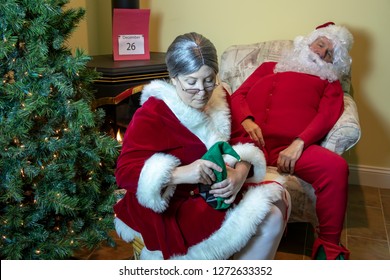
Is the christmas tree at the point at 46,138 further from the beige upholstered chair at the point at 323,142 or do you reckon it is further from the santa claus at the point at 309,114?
the beige upholstered chair at the point at 323,142

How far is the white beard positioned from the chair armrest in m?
0.28

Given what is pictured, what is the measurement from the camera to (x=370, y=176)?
282cm

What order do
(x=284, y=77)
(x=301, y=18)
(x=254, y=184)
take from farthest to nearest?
(x=301, y=18) → (x=284, y=77) → (x=254, y=184)

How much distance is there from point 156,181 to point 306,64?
1.36 meters

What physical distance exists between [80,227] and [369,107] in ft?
6.44

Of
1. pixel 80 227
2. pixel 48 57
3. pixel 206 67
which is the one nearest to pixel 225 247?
pixel 206 67

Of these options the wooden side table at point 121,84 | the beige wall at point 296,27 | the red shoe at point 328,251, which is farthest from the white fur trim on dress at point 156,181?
the beige wall at point 296,27

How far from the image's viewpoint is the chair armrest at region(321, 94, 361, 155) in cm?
193

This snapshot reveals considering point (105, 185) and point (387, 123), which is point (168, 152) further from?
point (387, 123)

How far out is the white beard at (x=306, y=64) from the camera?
218cm

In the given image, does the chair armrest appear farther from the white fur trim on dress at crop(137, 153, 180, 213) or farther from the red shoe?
the white fur trim on dress at crop(137, 153, 180, 213)

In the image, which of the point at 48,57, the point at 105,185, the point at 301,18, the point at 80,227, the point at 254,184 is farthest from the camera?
the point at 301,18

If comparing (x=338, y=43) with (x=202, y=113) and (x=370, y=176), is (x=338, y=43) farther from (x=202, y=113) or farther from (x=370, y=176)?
(x=202, y=113)

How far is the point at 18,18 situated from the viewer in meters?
1.49
